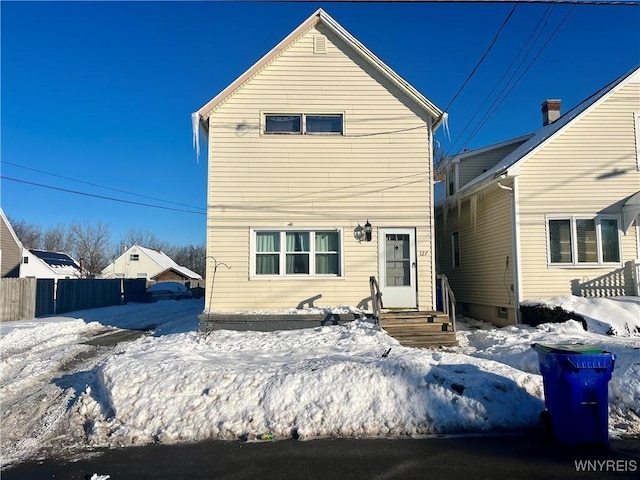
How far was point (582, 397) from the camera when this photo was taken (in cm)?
523

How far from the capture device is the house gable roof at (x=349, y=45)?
12102 millimetres

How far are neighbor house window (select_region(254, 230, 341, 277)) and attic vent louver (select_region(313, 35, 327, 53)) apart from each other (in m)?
5.07

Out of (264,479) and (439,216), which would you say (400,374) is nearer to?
(264,479)

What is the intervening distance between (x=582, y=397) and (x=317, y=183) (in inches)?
325

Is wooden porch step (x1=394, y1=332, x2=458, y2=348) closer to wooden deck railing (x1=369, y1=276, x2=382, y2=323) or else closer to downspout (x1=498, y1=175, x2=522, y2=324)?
wooden deck railing (x1=369, y1=276, x2=382, y2=323)

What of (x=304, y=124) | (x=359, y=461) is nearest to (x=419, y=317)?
(x=304, y=124)

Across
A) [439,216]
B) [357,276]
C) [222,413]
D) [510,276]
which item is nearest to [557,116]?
[439,216]

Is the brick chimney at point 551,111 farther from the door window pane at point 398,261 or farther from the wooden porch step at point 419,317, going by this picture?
the wooden porch step at point 419,317

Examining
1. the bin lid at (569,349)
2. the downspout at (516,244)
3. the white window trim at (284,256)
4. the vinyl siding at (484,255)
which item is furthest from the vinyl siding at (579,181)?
the bin lid at (569,349)

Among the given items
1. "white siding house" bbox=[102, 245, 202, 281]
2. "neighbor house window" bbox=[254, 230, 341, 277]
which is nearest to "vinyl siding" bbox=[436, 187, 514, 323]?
"neighbor house window" bbox=[254, 230, 341, 277]

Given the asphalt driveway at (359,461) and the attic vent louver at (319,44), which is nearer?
the asphalt driveway at (359,461)

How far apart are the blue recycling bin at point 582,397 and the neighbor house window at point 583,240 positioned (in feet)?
27.6

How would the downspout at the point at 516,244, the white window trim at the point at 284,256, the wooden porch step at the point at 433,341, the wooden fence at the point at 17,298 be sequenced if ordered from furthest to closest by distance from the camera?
the wooden fence at the point at 17,298 → the downspout at the point at 516,244 → the white window trim at the point at 284,256 → the wooden porch step at the point at 433,341

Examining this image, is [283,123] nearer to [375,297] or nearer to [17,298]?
[375,297]
